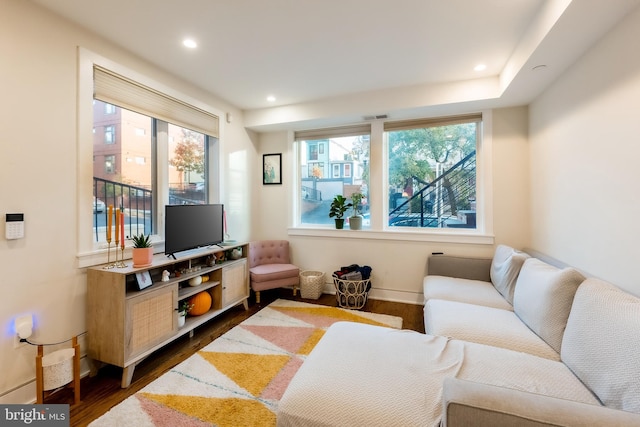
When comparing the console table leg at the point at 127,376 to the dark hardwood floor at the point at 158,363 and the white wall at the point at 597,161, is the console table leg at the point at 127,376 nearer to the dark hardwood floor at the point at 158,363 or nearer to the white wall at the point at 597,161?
the dark hardwood floor at the point at 158,363

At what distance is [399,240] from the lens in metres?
3.61

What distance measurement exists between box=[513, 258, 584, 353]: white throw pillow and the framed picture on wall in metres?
3.25

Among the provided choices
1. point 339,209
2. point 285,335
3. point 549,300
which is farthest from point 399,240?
point 549,300

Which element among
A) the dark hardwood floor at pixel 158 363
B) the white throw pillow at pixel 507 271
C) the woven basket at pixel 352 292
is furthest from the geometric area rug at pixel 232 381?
the white throw pillow at pixel 507 271

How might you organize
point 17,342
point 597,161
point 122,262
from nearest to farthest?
point 17,342, point 597,161, point 122,262

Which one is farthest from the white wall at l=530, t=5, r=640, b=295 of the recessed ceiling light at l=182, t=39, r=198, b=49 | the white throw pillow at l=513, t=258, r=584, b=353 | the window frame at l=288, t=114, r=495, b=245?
the recessed ceiling light at l=182, t=39, r=198, b=49

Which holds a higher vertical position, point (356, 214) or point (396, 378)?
point (356, 214)

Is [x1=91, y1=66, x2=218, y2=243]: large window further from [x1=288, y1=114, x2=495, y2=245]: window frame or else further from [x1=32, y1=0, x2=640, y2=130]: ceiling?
[x1=288, y1=114, x2=495, y2=245]: window frame

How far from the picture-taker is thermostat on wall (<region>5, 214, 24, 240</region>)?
1677 millimetres

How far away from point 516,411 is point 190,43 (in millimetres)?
3039

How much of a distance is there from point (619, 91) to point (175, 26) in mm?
3028

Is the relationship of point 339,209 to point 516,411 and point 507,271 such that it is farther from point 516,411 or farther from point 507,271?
point 516,411

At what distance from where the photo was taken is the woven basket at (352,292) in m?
3.31

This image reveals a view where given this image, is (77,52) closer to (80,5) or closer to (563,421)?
(80,5)
